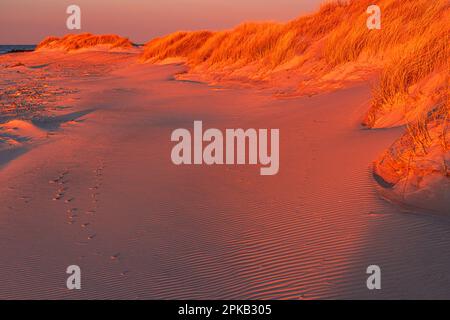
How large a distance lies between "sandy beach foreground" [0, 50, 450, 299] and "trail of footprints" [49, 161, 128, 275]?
0.02 metres

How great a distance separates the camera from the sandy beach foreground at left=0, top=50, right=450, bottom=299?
11.5ft

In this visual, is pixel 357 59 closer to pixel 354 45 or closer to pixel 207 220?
pixel 354 45

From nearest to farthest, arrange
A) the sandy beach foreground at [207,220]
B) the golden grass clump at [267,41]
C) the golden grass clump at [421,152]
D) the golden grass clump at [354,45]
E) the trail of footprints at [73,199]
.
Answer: the sandy beach foreground at [207,220] → the trail of footprints at [73,199] → the golden grass clump at [421,152] → the golden grass clump at [354,45] → the golden grass clump at [267,41]

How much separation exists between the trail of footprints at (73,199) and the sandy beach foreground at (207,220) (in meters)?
0.02

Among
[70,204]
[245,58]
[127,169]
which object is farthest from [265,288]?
[245,58]

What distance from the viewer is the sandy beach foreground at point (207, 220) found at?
3514mm

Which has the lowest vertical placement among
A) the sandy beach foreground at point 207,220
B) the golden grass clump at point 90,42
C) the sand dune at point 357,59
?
the sandy beach foreground at point 207,220

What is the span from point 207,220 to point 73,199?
67.3 inches
